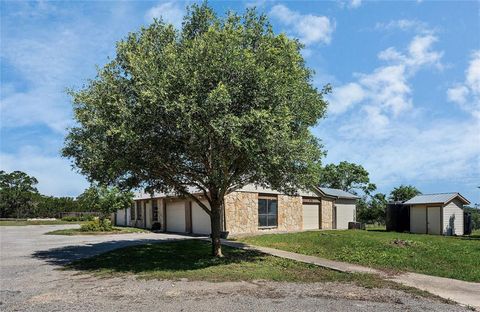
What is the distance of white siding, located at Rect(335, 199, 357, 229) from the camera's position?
Answer: 119 ft

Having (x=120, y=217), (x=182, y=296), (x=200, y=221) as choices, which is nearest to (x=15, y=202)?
(x=120, y=217)

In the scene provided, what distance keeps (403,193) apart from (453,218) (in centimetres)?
2147

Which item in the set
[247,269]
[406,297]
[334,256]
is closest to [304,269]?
[247,269]

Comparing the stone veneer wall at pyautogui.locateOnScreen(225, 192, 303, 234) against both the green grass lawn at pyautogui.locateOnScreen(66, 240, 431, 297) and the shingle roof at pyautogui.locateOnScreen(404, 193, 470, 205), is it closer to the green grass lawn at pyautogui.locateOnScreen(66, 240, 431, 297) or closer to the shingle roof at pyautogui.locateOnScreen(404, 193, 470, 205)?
the green grass lawn at pyautogui.locateOnScreen(66, 240, 431, 297)

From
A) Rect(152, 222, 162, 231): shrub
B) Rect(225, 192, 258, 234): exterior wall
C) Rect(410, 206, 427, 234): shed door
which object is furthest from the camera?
Rect(152, 222, 162, 231): shrub

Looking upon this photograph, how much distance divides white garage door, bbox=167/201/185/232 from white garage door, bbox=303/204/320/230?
9608 millimetres

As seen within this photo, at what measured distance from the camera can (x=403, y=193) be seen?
51.7 meters

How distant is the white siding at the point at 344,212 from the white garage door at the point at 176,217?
1401 cm

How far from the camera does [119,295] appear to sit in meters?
9.86

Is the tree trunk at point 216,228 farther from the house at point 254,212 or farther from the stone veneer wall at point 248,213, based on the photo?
the stone veneer wall at point 248,213

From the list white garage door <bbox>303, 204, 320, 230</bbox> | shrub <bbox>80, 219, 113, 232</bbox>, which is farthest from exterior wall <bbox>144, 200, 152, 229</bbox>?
white garage door <bbox>303, 204, 320, 230</bbox>

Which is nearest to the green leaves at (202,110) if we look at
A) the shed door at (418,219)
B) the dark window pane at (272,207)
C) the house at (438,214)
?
the dark window pane at (272,207)

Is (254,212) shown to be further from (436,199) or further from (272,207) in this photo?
(436,199)

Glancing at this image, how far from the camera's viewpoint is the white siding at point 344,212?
119 ft
